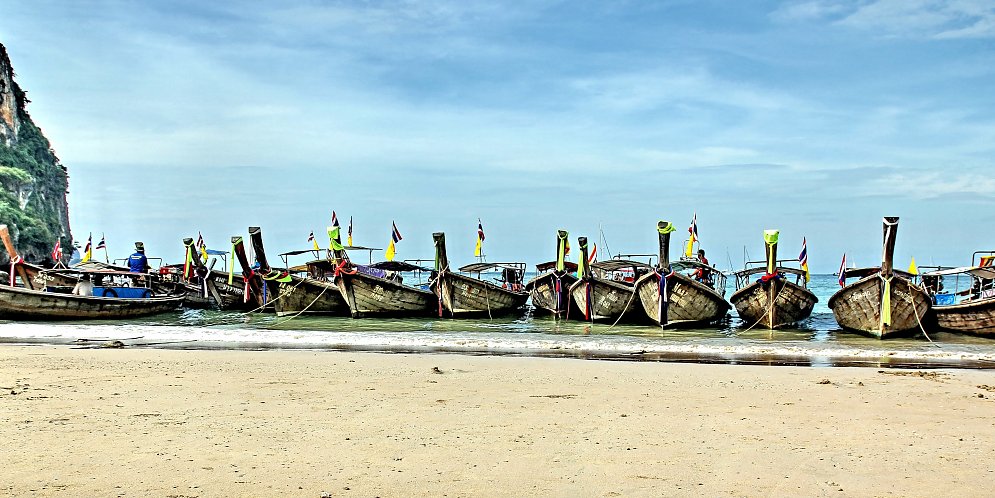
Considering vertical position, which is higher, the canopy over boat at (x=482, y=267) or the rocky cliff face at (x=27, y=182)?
the rocky cliff face at (x=27, y=182)

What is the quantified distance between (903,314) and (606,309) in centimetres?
830

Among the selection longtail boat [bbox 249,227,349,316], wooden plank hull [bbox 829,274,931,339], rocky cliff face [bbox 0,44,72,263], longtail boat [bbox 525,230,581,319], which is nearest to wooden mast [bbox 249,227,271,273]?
longtail boat [bbox 249,227,349,316]

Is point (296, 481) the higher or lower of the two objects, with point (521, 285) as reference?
lower

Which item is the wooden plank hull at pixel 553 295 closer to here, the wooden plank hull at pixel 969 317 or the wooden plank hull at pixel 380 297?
the wooden plank hull at pixel 380 297

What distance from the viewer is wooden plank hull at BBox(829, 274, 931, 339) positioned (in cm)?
1894

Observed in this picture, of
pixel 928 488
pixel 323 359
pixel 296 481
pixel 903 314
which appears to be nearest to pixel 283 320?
pixel 323 359

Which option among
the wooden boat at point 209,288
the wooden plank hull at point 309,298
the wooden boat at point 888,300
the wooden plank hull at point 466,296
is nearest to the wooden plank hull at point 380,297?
the wooden plank hull at point 466,296

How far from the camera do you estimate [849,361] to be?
1426cm

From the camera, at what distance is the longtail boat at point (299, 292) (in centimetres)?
2558

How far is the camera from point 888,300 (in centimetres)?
1872

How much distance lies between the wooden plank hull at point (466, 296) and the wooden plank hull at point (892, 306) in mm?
10980

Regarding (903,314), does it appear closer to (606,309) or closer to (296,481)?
(606,309)

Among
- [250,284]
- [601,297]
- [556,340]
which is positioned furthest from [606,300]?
[250,284]

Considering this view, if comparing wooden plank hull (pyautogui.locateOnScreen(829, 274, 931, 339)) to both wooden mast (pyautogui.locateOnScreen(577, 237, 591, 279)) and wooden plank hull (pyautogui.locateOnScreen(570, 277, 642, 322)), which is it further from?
wooden mast (pyautogui.locateOnScreen(577, 237, 591, 279))
